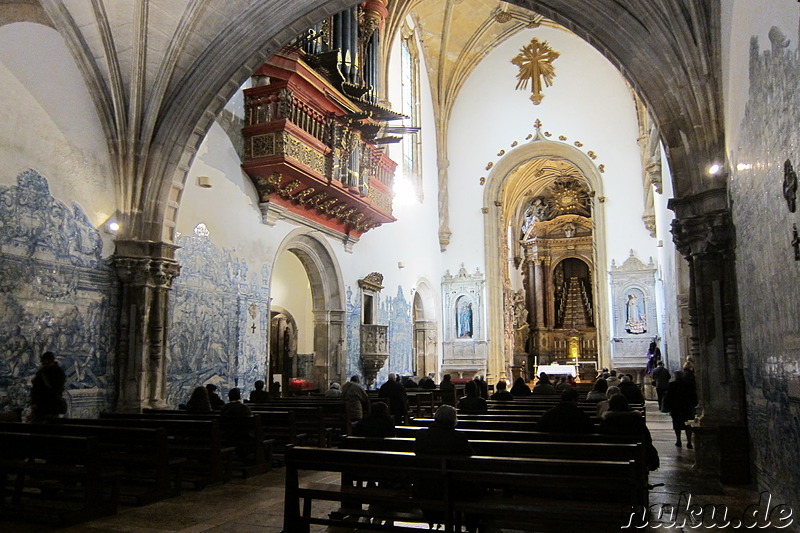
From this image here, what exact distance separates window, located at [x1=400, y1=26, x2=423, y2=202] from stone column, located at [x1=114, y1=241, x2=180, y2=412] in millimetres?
11591

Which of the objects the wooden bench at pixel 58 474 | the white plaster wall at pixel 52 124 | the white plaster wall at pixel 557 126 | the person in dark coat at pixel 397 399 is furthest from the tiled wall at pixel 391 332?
the wooden bench at pixel 58 474

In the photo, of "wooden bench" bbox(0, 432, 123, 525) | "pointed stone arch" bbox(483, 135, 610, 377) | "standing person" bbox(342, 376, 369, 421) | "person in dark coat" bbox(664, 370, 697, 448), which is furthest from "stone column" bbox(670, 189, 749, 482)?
"pointed stone arch" bbox(483, 135, 610, 377)

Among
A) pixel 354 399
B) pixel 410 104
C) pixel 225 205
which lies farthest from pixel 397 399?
pixel 410 104

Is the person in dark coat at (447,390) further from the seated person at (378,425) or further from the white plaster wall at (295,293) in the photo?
the seated person at (378,425)

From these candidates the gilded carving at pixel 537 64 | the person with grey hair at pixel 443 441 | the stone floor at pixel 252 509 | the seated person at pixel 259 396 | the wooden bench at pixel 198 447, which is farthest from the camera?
the gilded carving at pixel 537 64

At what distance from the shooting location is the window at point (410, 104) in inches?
821

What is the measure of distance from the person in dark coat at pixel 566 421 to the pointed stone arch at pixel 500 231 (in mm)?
16831

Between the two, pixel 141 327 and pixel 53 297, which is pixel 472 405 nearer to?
Answer: pixel 141 327

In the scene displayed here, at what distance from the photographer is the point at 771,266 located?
523 cm

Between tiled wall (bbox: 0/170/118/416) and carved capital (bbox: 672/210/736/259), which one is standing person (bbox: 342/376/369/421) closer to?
tiled wall (bbox: 0/170/118/416)

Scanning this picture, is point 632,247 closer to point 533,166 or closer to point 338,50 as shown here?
point 533,166

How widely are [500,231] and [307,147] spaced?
12809mm

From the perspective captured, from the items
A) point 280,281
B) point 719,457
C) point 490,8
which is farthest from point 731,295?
point 490,8

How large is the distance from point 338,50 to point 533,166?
17.7 meters
